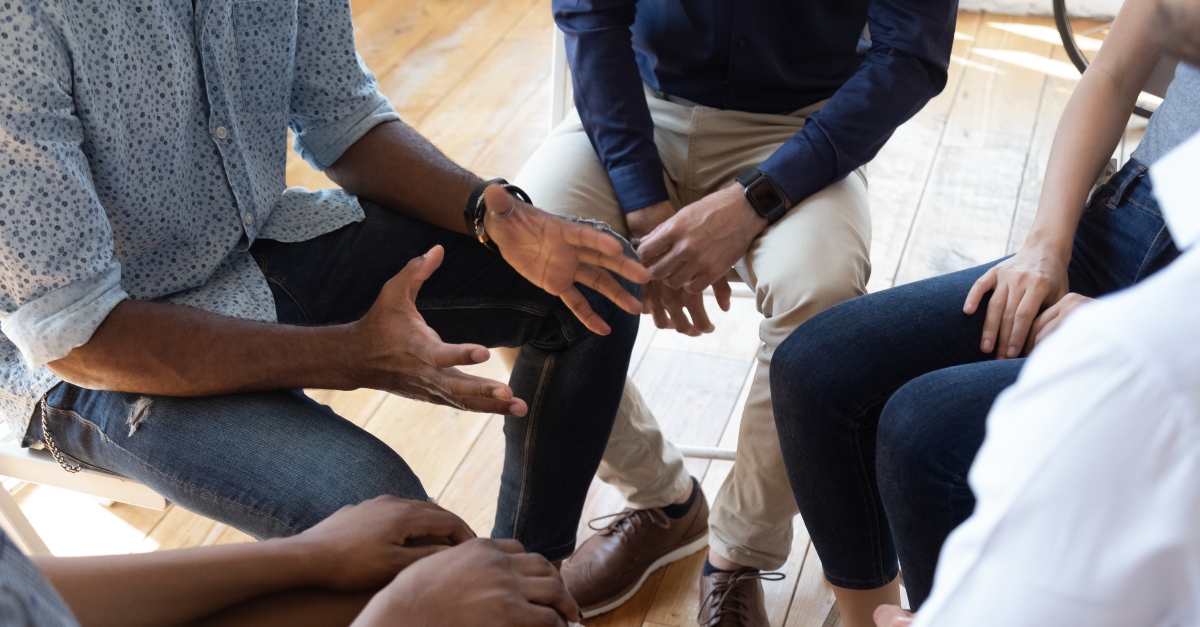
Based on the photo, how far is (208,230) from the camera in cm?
112

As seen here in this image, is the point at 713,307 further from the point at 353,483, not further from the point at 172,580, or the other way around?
the point at 172,580

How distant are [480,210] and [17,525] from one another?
0.67m

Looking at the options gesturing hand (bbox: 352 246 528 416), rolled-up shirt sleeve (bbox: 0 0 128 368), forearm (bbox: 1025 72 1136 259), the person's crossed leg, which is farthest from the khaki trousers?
rolled-up shirt sleeve (bbox: 0 0 128 368)

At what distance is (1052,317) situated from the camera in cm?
100

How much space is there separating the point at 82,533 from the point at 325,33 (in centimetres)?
88

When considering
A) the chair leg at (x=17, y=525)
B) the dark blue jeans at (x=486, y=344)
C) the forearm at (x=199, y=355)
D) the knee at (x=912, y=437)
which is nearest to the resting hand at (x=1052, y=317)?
the knee at (x=912, y=437)

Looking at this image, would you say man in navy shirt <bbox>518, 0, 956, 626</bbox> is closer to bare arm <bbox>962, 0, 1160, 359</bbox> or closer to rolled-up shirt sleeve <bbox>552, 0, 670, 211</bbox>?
rolled-up shirt sleeve <bbox>552, 0, 670, 211</bbox>

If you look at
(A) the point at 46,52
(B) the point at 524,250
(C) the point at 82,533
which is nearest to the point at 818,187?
(B) the point at 524,250

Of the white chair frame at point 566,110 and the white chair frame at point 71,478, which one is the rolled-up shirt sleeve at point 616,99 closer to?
the white chair frame at point 566,110

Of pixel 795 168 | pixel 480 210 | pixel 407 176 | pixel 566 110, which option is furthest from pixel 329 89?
pixel 795 168

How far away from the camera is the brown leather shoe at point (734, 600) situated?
128 centimetres

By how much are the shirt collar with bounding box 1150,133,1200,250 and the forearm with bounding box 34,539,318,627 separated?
27.3 inches

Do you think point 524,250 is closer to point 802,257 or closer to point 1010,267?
point 802,257

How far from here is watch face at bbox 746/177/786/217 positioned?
1.22 m
